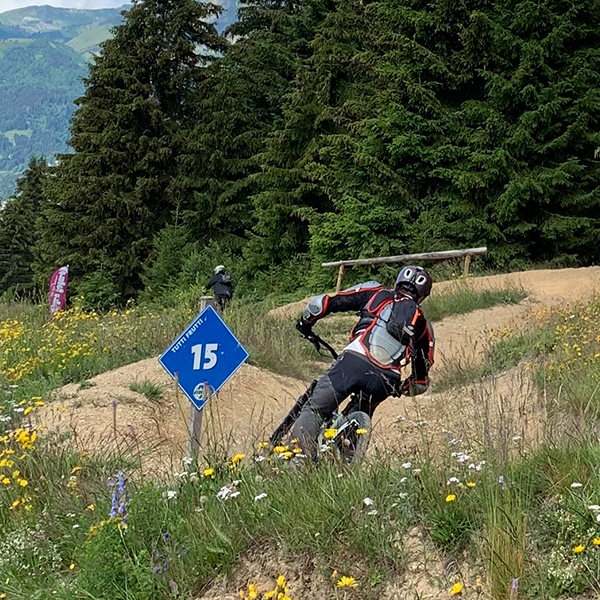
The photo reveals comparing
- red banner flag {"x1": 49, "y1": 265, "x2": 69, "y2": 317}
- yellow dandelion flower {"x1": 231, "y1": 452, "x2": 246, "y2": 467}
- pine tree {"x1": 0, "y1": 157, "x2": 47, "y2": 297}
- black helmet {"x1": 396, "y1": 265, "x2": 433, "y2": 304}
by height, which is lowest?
pine tree {"x1": 0, "y1": 157, "x2": 47, "y2": 297}

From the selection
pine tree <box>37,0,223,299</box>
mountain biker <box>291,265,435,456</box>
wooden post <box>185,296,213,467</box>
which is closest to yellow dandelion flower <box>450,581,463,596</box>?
mountain biker <box>291,265,435,456</box>

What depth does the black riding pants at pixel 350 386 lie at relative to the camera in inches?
190

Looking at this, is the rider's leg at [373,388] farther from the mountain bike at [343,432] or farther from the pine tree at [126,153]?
the pine tree at [126,153]

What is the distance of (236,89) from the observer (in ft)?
81.9

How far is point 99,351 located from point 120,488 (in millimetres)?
6076

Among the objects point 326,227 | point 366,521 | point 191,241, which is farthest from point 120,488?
point 191,241

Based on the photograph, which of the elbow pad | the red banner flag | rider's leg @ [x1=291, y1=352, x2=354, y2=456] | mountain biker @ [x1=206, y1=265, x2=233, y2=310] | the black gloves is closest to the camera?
rider's leg @ [x1=291, y1=352, x2=354, y2=456]

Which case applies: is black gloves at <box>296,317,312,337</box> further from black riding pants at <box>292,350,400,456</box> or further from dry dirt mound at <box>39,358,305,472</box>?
dry dirt mound at <box>39,358,305,472</box>

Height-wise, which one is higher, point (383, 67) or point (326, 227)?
point (383, 67)

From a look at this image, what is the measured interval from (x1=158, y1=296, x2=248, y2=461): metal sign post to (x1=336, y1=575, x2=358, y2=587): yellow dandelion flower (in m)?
1.73

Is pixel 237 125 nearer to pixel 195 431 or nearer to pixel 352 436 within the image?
pixel 195 431

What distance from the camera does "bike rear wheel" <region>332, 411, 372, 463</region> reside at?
13.1ft

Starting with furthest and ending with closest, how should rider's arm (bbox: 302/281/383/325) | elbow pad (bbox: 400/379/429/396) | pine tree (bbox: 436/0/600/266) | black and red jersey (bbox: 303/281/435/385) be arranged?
pine tree (bbox: 436/0/600/266) < rider's arm (bbox: 302/281/383/325) < elbow pad (bbox: 400/379/429/396) < black and red jersey (bbox: 303/281/435/385)

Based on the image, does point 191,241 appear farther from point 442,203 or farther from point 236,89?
point 442,203
